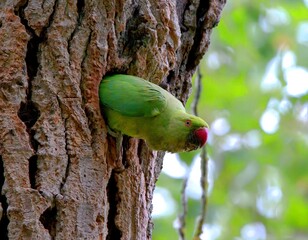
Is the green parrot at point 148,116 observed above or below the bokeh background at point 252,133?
below

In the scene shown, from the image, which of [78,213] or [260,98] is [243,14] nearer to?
[260,98]

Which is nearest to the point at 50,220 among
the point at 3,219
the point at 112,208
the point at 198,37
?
the point at 3,219

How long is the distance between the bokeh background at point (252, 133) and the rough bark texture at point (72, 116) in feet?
8.98

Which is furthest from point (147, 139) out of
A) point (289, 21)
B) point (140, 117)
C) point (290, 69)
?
point (289, 21)

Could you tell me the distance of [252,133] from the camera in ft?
25.3

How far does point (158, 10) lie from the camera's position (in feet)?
10.7

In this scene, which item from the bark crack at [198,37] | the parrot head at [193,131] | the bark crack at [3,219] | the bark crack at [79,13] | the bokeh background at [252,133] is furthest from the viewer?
the bokeh background at [252,133]

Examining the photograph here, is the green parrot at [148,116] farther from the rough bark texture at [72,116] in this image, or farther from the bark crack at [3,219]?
the bark crack at [3,219]

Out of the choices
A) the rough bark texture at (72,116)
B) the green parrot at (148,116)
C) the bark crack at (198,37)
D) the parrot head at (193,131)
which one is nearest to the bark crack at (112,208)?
the rough bark texture at (72,116)

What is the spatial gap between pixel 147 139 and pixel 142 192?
26 cm

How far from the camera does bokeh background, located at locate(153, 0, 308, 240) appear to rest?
266 inches

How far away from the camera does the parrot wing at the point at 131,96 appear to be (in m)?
3.07

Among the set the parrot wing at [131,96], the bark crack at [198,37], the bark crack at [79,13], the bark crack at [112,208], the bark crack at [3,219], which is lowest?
the bark crack at [3,219]

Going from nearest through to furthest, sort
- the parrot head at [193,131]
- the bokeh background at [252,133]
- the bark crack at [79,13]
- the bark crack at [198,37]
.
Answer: the bark crack at [79,13] < the parrot head at [193,131] < the bark crack at [198,37] < the bokeh background at [252,133]
